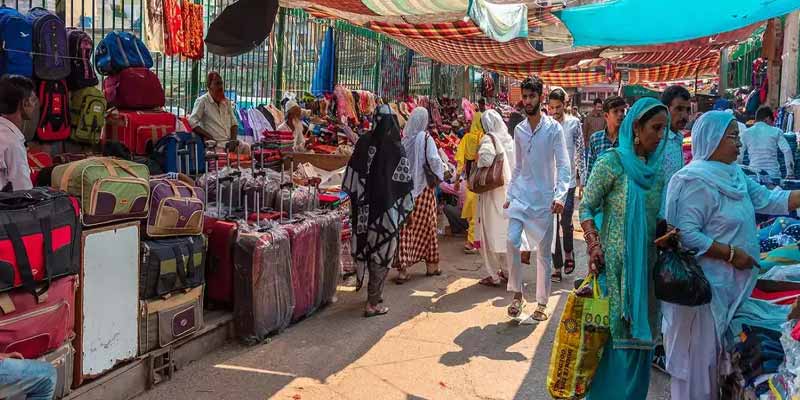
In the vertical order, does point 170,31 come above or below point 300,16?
below

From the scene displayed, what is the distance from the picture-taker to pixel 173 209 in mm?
4559

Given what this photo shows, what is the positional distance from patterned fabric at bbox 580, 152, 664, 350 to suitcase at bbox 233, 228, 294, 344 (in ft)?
8.31

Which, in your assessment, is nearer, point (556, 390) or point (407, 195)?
point (556, 390)

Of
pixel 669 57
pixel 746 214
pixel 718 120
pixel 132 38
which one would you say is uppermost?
pixel 669 57

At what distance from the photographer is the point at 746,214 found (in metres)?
3.42

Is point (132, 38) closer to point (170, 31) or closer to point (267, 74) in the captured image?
Answer: point (170, 31)

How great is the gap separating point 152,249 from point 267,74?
6.74 m

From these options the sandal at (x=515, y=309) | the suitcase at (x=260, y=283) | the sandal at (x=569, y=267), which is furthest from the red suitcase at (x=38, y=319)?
the sandal at (x=569, y=267)

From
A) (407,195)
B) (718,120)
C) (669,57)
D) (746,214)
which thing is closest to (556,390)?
(746,214)

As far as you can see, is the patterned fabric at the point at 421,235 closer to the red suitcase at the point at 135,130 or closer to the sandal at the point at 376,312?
the sandal at the point at 376,312

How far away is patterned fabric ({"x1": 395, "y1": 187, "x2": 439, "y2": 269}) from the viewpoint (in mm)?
7625

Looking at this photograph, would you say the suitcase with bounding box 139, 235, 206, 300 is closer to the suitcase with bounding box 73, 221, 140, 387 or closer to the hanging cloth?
the suitcase with bounding box 73, 221, 140, 387

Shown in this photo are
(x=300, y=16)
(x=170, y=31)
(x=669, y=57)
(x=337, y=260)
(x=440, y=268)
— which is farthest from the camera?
(x=669, y=57)

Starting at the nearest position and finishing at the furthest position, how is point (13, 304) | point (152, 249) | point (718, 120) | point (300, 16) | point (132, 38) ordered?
point (13, 304), point (718, 120), point (152, 249), point (132, 38), point (300, 16)
